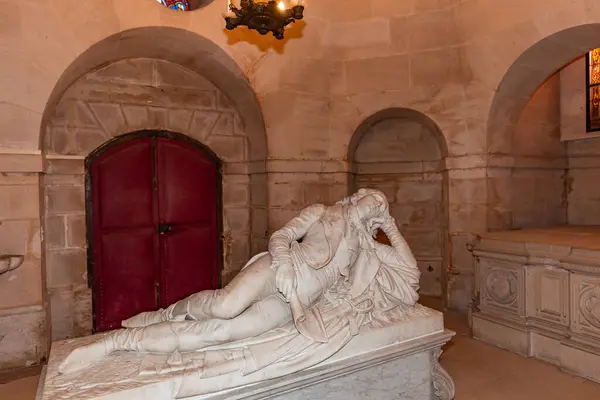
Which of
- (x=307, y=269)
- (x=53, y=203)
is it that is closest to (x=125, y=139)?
(x=53, y=203)

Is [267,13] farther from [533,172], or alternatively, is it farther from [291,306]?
[533,172]

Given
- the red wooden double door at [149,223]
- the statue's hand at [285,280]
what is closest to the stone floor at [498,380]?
the red wooden double door at [149,223]

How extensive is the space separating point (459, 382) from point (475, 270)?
1.29 metres

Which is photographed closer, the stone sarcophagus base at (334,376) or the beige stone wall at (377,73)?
the stone sarcophagus base at (334,376)

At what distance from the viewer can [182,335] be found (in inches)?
94.9

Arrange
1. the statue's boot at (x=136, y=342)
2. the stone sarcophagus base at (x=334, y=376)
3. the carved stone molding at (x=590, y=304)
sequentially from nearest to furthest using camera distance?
the stone sarcophagus base at (x=334, y=376) < the statue's boot at (x=136, y=342) < the carved stone molding at (x=590, y=304)

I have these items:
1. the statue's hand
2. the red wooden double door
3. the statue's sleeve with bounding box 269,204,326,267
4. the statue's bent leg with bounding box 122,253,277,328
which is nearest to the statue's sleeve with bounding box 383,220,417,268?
the statue's sleeve with bounding box 269,204,326,267

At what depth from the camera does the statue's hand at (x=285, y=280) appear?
8.37 feet

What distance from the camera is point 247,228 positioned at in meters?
5.45

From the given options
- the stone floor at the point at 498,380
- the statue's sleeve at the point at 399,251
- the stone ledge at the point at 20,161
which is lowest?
the stone floor at the point at 498,380

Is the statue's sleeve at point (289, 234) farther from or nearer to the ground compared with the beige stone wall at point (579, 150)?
nearer to the ground

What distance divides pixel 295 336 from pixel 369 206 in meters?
1.01

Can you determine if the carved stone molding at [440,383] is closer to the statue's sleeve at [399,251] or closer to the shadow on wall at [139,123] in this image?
the statue's sleeve at [399,251]

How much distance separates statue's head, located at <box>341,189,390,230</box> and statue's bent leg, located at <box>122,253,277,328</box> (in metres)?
0.73
